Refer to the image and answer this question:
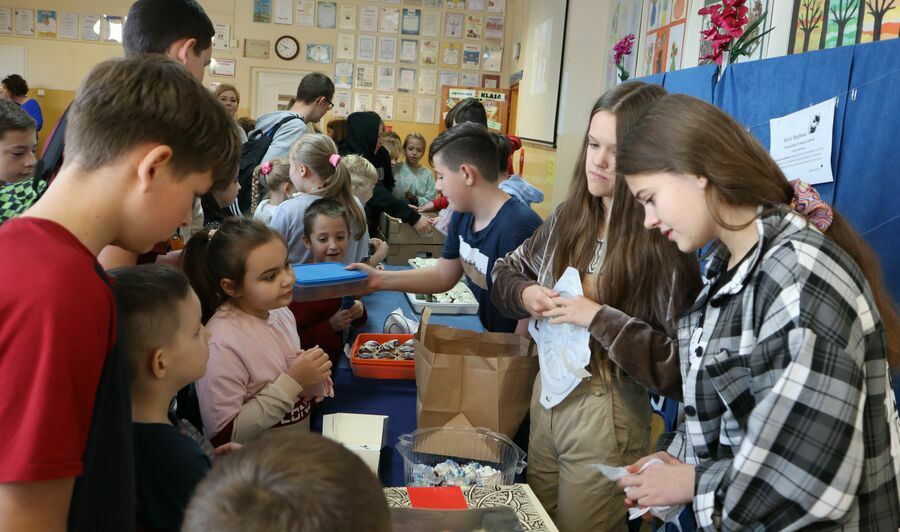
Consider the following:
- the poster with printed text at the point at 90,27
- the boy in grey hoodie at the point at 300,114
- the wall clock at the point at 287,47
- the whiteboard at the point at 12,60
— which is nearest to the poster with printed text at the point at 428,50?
the wall clock at the point at 287,47

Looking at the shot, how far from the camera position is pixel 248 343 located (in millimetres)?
1904

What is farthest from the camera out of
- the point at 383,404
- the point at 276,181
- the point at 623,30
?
the point at 623,30

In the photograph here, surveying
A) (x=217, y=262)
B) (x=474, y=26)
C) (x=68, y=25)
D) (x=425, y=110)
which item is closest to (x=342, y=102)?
(x=425, y=110)

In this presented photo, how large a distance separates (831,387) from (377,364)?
1.66 m

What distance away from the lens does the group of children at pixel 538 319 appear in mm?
812

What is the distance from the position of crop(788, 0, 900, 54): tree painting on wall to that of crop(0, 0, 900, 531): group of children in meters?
0.97

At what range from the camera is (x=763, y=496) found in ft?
3.76

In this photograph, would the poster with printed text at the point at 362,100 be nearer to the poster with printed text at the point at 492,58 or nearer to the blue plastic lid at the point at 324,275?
the poster with printed text at the point at 492,58

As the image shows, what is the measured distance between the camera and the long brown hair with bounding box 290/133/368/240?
3.18 meters

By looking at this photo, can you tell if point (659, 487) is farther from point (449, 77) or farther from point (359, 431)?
point (449, 77)

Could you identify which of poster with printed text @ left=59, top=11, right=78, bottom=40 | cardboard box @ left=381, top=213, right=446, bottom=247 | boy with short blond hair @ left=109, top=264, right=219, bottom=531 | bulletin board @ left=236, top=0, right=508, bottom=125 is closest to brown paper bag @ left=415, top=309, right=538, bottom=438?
boy with short blond hair @ left=109, top=264, right=219, bottom=531

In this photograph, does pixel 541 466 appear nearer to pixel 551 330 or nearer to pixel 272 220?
pixel 551 330

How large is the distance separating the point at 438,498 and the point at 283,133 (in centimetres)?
292

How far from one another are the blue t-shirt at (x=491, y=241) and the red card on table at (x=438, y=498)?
3.16 feet
